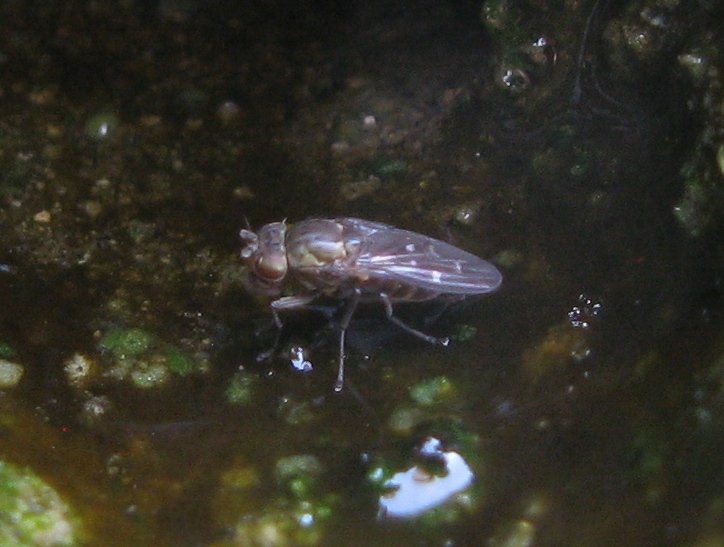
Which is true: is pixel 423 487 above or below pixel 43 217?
below

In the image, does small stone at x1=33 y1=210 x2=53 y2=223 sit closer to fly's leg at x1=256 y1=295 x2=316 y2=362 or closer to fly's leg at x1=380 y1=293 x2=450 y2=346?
fly's leg at x1=256 y1=295 x2=316 y2=362

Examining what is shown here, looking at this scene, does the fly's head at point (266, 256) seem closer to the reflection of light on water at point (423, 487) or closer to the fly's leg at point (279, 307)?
the fly's leg at point (279, 307)

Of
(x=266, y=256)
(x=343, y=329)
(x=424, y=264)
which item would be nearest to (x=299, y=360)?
(x=343, y=329)

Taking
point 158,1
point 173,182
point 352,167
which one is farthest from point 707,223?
point 158,1

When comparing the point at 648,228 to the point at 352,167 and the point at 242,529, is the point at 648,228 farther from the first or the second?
the point at 242,529

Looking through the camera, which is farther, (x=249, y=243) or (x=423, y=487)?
(x=249, y=243)

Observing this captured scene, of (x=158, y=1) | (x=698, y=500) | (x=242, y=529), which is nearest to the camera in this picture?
(x=698, y=500)

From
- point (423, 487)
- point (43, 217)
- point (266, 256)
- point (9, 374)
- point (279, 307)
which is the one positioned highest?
point (43, 217)

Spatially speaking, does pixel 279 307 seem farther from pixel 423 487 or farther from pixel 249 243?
pixel 423 487
